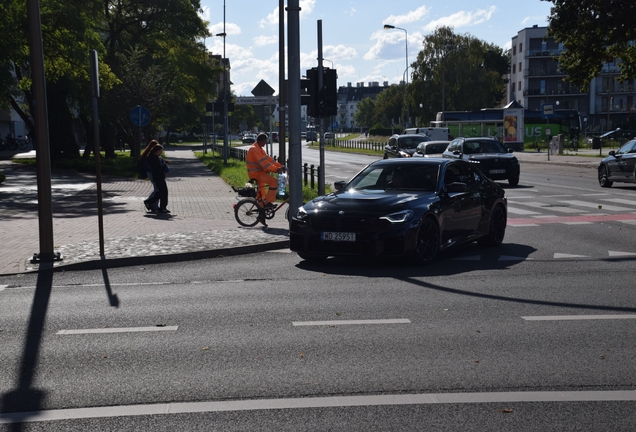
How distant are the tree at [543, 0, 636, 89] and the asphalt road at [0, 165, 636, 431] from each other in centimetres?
Answer: 2518

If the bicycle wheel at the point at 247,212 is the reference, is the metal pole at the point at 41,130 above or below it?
above

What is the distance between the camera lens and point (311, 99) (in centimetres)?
1725

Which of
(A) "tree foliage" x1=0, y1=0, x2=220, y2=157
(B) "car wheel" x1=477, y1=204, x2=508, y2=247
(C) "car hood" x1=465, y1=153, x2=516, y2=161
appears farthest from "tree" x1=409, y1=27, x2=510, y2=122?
(B) "car wheel" x1=477, y1=204, x2=508, y2=247

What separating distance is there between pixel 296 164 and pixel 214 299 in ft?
21.2

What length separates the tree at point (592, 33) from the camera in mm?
34375

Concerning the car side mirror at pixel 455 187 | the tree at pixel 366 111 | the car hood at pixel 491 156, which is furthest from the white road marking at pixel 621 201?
the tree at pixel 366 111

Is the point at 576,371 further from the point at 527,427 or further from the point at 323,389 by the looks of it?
the point at 323,389

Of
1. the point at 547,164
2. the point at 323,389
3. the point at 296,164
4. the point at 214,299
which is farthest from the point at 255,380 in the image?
the point at 547,164

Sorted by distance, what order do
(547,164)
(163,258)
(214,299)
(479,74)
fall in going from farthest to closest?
(479,74), (547,164), (163,258), (214,299)

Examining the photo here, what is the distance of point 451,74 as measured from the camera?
306 feet

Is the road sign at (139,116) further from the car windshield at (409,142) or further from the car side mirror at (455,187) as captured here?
the car windshield at (409,142)

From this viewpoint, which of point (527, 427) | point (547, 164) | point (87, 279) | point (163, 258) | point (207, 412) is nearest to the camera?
point (527, 427)

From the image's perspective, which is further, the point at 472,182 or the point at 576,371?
the point at 472,182

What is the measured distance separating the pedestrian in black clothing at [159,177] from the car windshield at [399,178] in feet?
25.9
